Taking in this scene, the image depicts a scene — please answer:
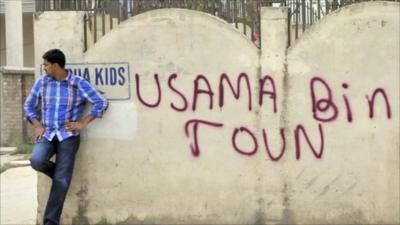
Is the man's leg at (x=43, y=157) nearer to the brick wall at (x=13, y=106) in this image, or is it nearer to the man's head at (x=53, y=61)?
the man's head at (x=53, y=61)

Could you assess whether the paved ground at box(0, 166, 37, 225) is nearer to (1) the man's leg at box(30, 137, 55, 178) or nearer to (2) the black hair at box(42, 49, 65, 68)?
(1) the man's leg at box(30, 137, 55, 178)

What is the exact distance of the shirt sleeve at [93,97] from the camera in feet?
19.1

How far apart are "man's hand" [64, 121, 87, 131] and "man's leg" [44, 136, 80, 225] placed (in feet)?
0.30

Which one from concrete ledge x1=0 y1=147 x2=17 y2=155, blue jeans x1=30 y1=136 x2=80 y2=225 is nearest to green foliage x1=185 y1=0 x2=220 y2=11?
blue jeans x1=30 y1=136 x2=80 y2=225

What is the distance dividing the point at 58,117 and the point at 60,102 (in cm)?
14

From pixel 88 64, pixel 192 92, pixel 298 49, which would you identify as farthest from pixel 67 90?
pixel 298 49

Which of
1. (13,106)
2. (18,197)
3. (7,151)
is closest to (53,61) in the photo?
(18,197)

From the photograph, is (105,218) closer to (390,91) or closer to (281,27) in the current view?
(281,27)

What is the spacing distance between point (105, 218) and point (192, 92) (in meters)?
1.46

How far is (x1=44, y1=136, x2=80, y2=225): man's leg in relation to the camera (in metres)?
5.75

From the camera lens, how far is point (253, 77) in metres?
5.76

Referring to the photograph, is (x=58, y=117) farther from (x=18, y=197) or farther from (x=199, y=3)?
(x=18, y=197)

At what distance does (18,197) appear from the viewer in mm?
8578

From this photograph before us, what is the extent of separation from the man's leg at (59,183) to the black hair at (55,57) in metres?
0.69
